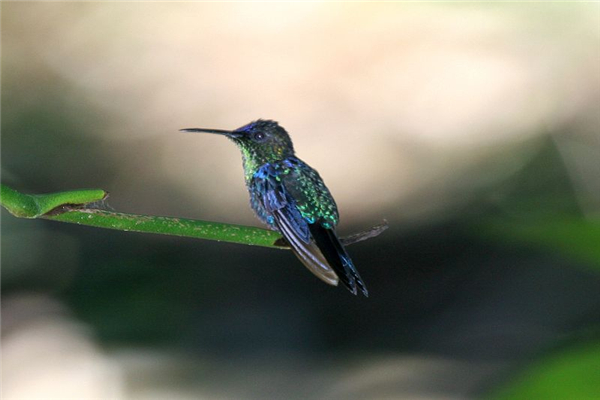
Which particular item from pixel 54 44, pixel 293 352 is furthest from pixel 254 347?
pixel 54 44

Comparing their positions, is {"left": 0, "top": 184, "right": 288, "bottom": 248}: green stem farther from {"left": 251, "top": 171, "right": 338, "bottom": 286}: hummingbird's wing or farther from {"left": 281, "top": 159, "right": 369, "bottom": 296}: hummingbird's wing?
{"left": 281, "top": 159, "right": 369, "bottom": 296}: hummingbird's wing

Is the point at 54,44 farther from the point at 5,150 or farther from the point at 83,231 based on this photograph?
the point at 83,231

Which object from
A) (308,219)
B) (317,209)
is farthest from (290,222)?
(317,209)

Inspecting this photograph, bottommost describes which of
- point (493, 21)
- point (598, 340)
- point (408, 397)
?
point (598, 340)

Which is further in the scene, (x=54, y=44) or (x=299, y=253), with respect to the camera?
(x=54, y=44)

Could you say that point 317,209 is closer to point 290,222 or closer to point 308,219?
point 308,219

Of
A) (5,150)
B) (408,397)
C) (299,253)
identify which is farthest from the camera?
(5,150)
